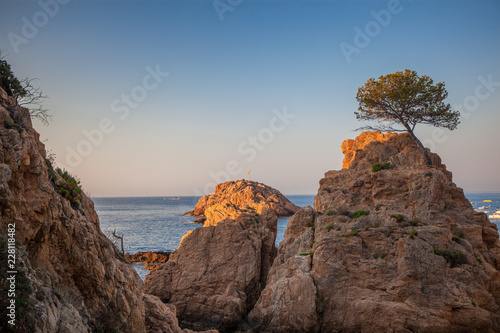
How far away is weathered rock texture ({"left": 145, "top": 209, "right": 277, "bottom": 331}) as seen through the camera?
21.6 meters

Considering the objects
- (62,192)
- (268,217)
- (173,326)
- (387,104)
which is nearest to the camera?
(62,192)

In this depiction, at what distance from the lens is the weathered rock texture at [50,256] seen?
7.53 m

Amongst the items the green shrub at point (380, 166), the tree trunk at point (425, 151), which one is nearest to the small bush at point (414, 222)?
the green shrub at point (380, 166)

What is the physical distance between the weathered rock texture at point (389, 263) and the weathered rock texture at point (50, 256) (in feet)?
31.6

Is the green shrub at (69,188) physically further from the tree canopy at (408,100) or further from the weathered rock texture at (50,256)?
the tree canopy at (408,100)

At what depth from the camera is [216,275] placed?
24.2 meters

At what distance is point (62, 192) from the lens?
11930 mm

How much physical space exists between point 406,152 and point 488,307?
11.5 m

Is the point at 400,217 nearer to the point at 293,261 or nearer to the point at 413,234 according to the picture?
the point at 413,234

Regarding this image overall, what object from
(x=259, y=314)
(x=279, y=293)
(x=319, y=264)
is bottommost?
(x=259, y=314)

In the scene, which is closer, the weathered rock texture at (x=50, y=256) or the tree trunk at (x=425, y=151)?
the weathered rock texture at (x=50, y=256)

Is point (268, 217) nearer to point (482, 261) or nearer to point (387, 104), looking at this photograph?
point (387, 104)

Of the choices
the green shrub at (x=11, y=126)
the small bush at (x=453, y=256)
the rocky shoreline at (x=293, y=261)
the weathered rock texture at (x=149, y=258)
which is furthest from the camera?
the weathered rock texture at (x=149, y=258)

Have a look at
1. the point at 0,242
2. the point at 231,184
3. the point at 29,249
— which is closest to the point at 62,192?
the point at 29,249
